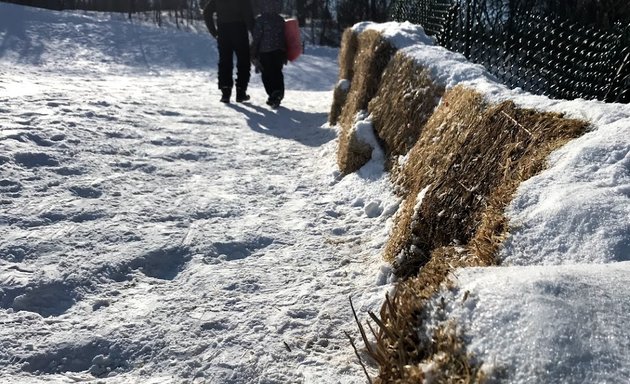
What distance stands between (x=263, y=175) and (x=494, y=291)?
3622 millimetres

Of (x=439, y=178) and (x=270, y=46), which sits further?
(x=270, y=46)

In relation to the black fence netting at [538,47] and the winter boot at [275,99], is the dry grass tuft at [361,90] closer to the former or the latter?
the black fence netting at [538,47]

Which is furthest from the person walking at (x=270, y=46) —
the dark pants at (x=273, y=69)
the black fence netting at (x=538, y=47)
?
the black fence netting at (x=538, y=47)

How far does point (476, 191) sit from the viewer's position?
2871mm

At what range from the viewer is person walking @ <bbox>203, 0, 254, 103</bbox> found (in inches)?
304

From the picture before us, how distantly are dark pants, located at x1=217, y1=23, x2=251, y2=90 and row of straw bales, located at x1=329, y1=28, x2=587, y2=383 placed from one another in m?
3.32

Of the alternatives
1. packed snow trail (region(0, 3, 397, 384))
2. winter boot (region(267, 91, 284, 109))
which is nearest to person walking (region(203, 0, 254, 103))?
winter boot (region(267, 91, 284, 109))

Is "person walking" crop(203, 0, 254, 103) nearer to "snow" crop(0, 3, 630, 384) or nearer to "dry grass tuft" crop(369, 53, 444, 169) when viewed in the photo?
"snow" crop(0, 3, 630, 384)

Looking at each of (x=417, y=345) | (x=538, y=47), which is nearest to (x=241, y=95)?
(x=538, y=47)

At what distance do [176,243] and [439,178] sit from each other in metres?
1.59

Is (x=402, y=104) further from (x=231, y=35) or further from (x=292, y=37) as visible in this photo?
(x=231, y=35)

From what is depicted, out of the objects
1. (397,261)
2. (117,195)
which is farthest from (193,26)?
(397,261)

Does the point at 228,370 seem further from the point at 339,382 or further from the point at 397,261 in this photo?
the point at 397,261

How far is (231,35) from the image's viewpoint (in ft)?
25.6
